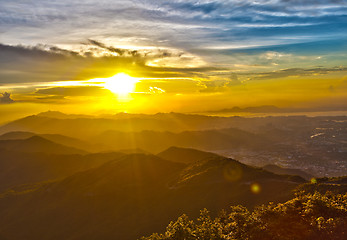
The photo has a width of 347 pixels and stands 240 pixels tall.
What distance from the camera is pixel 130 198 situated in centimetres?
10975

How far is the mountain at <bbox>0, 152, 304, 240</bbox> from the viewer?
86.6 metres

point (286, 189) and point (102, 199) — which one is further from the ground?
point (286, 189)

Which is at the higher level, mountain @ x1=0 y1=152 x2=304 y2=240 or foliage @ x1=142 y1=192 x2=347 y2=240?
foliage @ x1=142 y1=192 x2=347 y2=240

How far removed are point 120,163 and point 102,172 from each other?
40.0 feet

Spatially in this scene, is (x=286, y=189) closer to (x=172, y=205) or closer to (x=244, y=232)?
(x=172, y=205)

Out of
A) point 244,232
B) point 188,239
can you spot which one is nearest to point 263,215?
point 244,232

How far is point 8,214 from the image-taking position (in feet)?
406

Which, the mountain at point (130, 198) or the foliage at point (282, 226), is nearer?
the foliage at point (282, 226)

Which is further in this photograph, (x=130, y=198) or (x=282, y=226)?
(x=130, y=198)

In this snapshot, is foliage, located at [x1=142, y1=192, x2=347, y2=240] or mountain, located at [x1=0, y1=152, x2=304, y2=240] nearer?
foliage, located at [x1=142, y1=192, x2=347, y2=240]

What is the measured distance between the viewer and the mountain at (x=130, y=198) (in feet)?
284

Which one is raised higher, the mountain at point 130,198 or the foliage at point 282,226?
the foliage at point 282,226

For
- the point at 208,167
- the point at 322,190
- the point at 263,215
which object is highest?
the point at 263,215

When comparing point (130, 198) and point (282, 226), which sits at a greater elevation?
point (282, 226)
